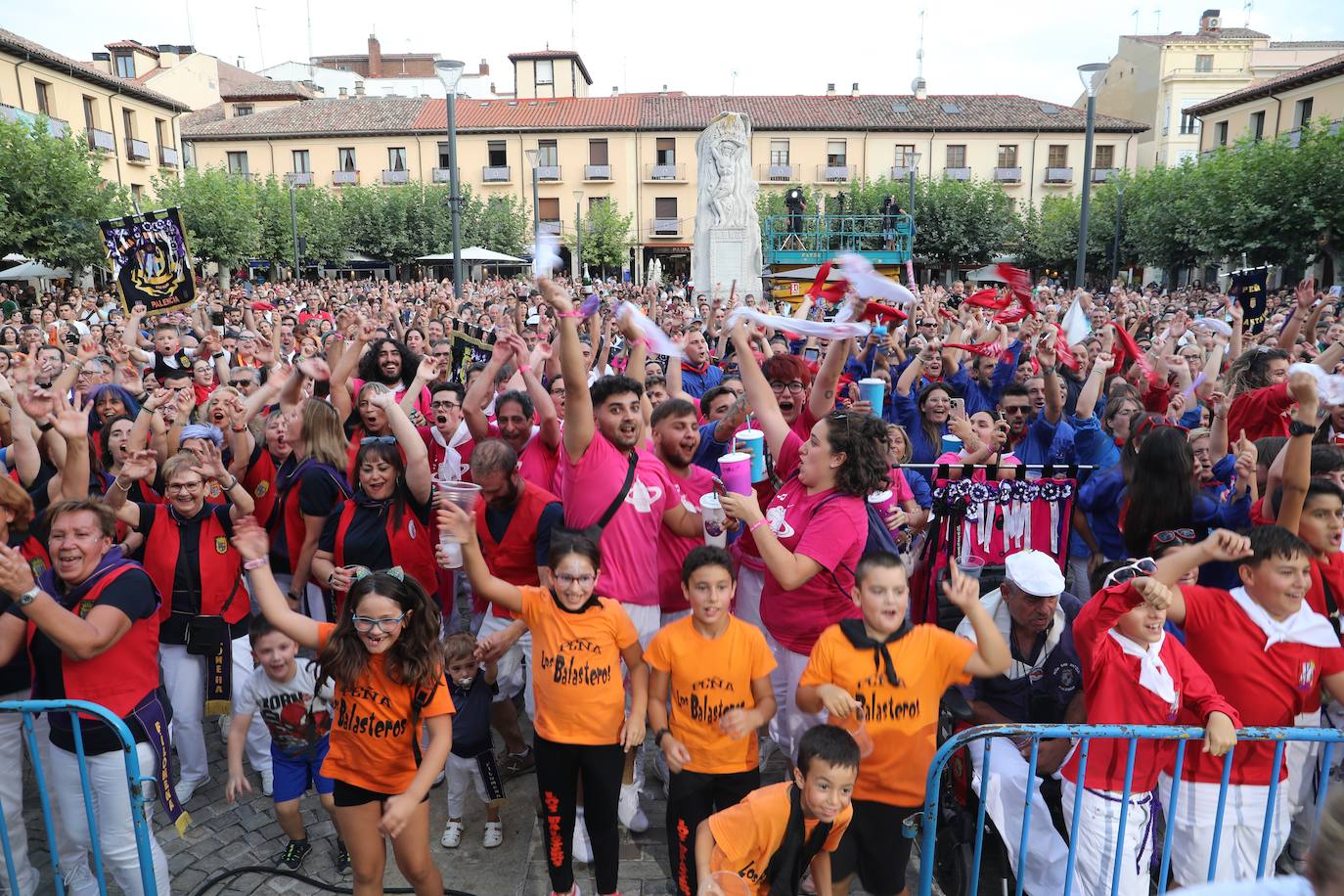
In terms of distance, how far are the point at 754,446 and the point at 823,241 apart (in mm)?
24352

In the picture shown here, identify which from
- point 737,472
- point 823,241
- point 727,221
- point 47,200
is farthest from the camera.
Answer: point 823,241

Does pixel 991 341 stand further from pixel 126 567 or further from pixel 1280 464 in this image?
pixel 126 567

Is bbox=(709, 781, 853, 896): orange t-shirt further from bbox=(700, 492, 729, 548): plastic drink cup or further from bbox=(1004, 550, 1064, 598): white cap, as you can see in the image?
bbox=(1004, 550, 1064, 598): white cap

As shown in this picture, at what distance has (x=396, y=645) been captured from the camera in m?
3.10

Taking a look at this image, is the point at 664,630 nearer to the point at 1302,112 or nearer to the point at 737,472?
the point at 737,472

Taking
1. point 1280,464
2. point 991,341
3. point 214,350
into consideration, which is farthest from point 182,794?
point 991,341

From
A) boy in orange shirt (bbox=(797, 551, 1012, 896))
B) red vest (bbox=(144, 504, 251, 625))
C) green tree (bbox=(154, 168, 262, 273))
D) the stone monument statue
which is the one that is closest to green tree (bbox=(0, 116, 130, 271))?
green tree (bbox=(154, 168, 262, 273))

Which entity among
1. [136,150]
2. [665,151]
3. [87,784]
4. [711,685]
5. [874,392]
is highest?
[665,151]

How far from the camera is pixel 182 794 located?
4098 mm

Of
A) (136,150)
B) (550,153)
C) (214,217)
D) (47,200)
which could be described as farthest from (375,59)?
(47,200)

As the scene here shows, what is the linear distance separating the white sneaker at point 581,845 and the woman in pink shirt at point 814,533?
93 centimetres

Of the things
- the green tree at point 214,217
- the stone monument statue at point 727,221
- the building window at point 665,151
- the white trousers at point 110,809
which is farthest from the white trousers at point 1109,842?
the building window at point 665,151

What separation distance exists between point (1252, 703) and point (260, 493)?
4687mm

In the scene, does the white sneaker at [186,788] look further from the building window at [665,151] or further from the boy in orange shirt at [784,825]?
the building window at [665,151]
